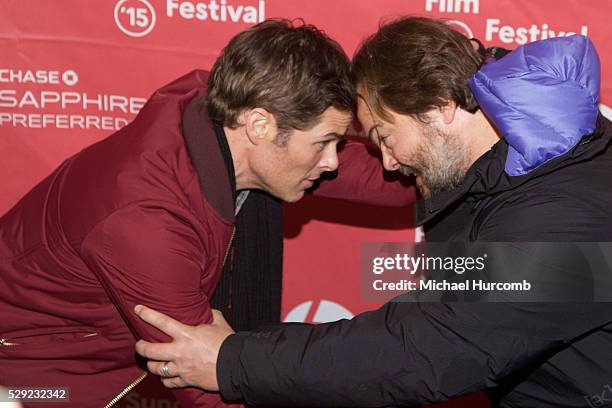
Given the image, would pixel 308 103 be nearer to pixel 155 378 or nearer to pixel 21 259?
pixel 21 259

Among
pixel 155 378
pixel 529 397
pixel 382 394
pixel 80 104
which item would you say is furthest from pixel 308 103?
pixel 155 378

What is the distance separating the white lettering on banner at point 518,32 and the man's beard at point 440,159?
2.02 feet

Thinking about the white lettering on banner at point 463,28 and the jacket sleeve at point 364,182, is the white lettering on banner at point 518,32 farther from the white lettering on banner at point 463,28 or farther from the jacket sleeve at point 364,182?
the jacket sleeve at point 364,182

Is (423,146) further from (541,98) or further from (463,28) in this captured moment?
(463,28)

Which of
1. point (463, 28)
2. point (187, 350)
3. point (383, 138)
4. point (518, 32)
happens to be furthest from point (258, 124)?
point (518, 32)

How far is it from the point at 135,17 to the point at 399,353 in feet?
4.25

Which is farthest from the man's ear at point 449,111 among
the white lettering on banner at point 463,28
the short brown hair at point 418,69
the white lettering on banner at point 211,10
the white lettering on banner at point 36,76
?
the white lettering on banner at point 36,76

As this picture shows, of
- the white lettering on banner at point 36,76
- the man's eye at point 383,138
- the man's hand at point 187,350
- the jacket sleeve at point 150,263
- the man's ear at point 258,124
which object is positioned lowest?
the man's hand at point 187,350

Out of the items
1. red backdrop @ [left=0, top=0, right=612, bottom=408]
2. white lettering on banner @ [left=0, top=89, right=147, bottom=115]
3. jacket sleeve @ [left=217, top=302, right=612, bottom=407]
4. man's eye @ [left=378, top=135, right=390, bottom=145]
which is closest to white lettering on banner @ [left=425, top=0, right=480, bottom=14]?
red backdrop @ [left=0, top=0, right=612, bottom=408]

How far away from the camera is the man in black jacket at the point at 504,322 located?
1.45 m

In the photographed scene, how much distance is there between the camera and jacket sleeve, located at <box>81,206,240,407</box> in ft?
5.08

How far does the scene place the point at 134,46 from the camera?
7.63ft

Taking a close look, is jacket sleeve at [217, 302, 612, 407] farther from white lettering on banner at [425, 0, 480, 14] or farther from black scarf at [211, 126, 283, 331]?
white lettering on banner at [425, 0, 480, 14]

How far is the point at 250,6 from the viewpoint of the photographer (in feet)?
7.50
